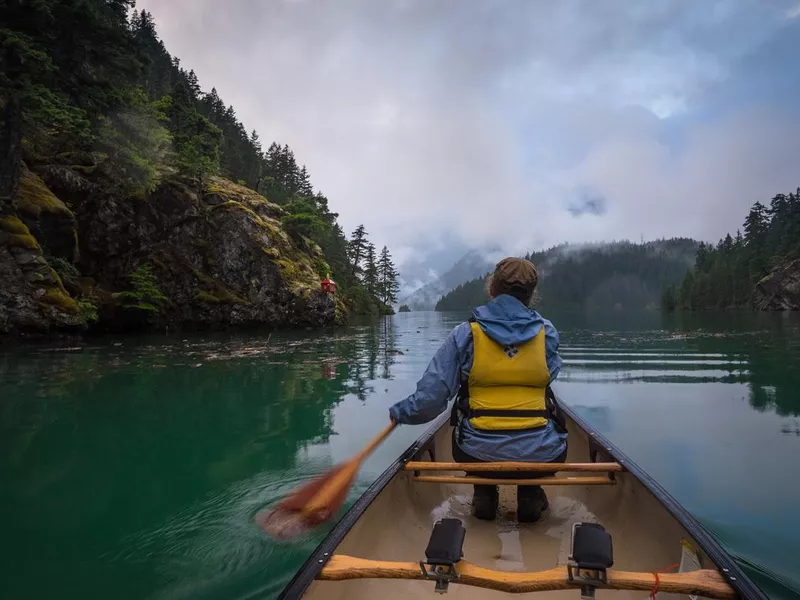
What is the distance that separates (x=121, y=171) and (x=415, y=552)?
27314 mm

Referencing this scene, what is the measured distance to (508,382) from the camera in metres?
3.46

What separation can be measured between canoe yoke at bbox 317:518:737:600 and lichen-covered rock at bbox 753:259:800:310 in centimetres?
8766

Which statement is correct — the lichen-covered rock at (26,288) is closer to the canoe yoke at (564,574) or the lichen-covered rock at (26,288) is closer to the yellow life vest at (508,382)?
the yellow life vest at (508,382)

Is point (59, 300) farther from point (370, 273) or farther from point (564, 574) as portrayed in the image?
point (370, 273)

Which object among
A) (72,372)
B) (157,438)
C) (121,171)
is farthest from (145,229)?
(157,438)

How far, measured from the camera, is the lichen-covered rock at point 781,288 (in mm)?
70000

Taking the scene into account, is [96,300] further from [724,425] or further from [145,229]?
[724,425]

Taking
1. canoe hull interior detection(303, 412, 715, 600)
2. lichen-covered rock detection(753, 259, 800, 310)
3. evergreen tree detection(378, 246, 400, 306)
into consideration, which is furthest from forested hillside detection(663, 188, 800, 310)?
canoe hull interior detection(303, 412, 715, 600)

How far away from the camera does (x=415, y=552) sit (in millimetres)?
3670

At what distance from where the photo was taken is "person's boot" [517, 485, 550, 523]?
12.8 feet

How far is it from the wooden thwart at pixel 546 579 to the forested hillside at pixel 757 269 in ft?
287

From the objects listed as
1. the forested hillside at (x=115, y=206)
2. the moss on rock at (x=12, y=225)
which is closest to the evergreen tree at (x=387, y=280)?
the forested hillside at (x=115, y=206)

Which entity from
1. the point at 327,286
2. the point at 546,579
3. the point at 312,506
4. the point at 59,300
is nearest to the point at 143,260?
the point at 59,300

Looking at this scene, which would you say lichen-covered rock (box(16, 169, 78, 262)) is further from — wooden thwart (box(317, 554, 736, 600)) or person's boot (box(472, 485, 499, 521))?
wooden thwart (box(317, 554, 736, 600))
